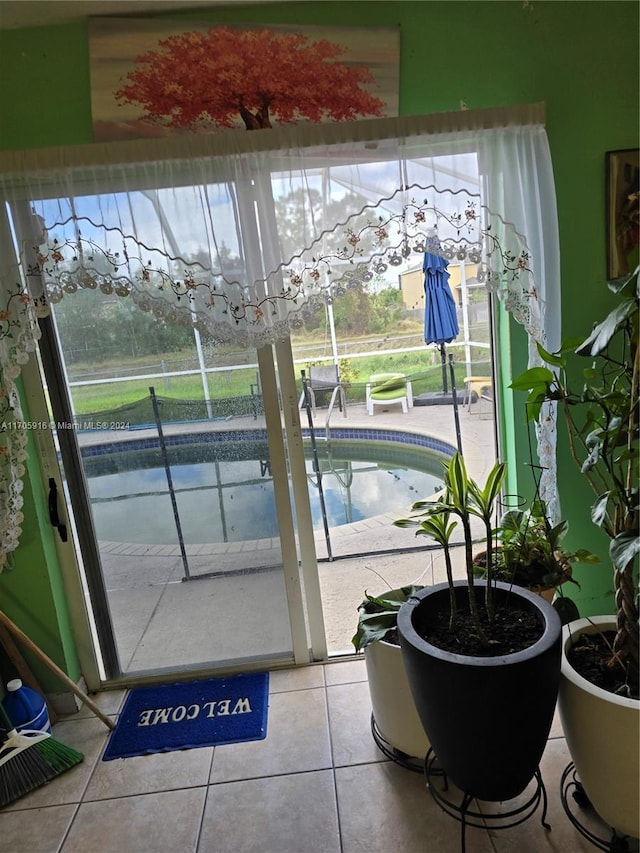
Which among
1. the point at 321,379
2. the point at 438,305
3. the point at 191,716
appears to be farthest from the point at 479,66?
the point at 191,716

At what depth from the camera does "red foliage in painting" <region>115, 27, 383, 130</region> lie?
1.72 meters

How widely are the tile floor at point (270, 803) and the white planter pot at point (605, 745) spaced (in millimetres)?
187

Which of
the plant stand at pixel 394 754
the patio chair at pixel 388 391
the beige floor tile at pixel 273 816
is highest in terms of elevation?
the patio chair at pixel 388 391

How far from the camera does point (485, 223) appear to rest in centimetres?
172

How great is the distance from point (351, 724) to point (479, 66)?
2253 millimetres

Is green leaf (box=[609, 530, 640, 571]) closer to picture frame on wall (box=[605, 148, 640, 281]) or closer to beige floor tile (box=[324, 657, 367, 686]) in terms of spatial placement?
picture frame on wall (box=[605, 148, 640, 281])

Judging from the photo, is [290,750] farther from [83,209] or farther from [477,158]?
[477,158]

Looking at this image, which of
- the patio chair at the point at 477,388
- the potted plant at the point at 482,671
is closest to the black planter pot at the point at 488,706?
the potted plant at the point at 482,671

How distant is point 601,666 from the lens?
141 cm

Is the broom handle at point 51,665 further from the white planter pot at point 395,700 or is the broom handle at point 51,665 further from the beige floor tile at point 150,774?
the white planter pot at point 395,700

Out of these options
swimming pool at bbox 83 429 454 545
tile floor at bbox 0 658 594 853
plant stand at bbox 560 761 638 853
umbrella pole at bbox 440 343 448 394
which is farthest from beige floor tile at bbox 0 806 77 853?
umbrella pole at bbox 440 343 448 394

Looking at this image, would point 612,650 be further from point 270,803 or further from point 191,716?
point 191,716

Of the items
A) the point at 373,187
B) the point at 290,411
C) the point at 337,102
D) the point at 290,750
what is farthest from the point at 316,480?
the point at 337,102

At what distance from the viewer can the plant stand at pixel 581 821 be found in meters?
1.37
